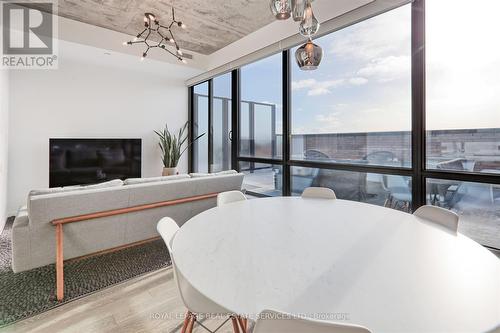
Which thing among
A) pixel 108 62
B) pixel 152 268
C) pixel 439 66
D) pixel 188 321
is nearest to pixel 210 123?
pixel 108 62

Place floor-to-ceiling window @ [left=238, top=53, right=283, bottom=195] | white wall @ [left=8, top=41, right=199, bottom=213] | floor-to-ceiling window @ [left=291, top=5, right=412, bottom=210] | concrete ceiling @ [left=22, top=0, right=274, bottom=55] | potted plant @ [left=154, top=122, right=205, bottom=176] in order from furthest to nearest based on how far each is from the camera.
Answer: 1. potted plant @ [left=154, top=122, right=205, bottom=176]
2. white wall @ [left=8, top=41, right=199, bottom=213]
3. floor-to-ceiling window @ [left=238, top=53, right=283, bottom=195]
4. concrete ceiling @ [left=22, top=0, right=274, bottom=55]
5. floor-to-ceiling window @ [left=291, top=5, right=412, bottom=210]

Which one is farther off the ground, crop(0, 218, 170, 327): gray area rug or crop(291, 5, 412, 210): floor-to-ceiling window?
crop(291, 5, 412, 210): floor-to-ceiling window

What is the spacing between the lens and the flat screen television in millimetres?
4113

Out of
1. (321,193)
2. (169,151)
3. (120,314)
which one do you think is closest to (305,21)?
(321,193)

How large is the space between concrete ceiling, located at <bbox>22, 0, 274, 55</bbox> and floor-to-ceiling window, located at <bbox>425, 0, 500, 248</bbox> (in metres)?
→ 2.07

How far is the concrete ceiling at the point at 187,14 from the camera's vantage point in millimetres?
3271

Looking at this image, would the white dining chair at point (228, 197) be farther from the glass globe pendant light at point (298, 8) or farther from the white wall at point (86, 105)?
the white wall at point (86, 105)

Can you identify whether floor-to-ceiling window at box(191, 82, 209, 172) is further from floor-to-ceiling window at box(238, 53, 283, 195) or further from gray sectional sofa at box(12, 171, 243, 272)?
gray sectional sofa at box(12, 171, 243, 272)

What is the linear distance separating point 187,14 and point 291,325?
3.97 metres

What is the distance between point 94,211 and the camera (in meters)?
2.12

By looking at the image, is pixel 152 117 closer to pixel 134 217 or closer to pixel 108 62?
pixel 108 62

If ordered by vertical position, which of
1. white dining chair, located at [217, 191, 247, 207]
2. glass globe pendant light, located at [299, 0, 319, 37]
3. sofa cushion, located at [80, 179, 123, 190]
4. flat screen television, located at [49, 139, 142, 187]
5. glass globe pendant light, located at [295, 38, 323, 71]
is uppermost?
glass globe pendant light, located at [299, 0, 319, 37]

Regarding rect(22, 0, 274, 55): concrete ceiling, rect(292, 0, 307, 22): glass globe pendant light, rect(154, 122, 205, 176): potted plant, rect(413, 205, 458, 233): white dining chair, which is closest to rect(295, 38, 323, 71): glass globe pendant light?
rect(292, 0, 307, 22): glass globe pendant light

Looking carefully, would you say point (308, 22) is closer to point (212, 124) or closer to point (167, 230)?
point (167, 230)
